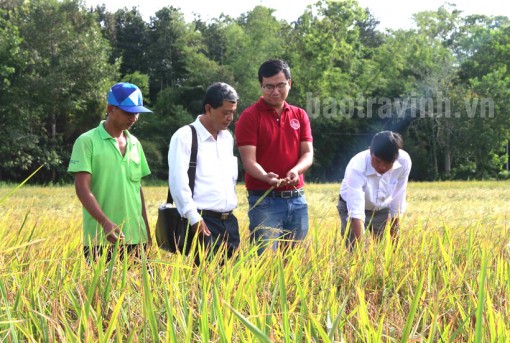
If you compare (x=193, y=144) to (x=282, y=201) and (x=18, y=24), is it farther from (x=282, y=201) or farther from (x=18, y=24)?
(x=18, y=24)

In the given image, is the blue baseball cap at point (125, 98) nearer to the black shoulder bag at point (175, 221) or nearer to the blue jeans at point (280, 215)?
the black shoulder bag at point (175, 221)

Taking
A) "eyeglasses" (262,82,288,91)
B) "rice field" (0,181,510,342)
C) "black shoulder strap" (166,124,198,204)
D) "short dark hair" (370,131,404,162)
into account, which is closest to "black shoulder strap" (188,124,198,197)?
"black shoulder strap" (166,124,198,204)

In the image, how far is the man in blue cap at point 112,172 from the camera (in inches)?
122

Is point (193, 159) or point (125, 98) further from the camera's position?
point (193, 159)

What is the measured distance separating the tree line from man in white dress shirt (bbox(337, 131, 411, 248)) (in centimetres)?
2902

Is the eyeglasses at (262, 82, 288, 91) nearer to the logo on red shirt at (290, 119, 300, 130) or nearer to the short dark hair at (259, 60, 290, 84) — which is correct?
the short dark hair at (259, 60, 290, 84)

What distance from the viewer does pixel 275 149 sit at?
3.74 meters

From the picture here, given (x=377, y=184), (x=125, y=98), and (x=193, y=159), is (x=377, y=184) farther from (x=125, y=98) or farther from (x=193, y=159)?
(x=125, y=98)

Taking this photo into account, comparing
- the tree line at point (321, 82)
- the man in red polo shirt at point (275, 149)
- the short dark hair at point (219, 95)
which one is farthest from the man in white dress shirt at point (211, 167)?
the tree line at point (321, 82)

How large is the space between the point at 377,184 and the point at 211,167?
1.04 meters

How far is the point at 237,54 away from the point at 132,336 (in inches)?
1598

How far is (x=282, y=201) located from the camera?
374cm

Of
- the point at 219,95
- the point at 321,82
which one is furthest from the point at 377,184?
the point at 321,82

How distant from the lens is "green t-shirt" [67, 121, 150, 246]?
3.12 m
